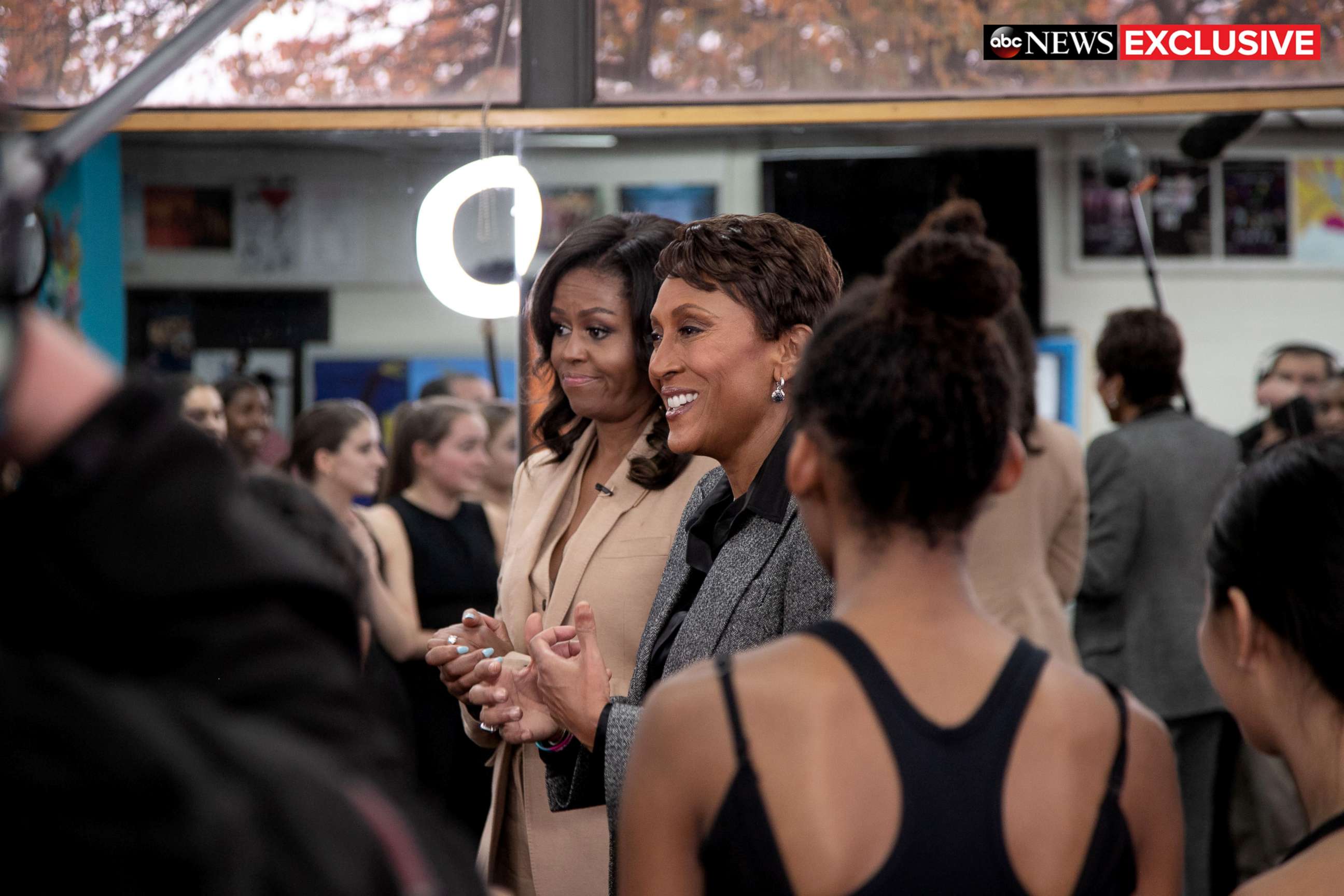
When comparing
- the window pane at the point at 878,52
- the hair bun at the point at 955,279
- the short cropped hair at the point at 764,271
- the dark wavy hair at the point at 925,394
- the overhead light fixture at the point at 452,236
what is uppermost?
the window pane at the point at 878,52

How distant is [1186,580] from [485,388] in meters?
2.75

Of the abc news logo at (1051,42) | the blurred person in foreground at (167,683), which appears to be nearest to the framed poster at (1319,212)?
the abc news logo at (1051,42)

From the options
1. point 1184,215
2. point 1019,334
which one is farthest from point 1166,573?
point 1184,215

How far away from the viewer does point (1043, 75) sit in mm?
2963

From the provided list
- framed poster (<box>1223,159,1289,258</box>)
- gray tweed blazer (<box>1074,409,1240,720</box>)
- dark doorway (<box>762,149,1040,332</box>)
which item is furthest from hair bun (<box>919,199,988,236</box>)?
framed poster (<box>1223,159,1289,258</box>)

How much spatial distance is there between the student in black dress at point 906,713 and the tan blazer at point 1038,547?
216 centimetres

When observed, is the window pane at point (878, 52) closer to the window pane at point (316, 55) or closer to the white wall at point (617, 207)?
the window pane at point (316, 55)

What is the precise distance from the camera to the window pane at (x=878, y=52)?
289cm

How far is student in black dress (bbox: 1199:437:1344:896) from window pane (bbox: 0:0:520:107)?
211 cm

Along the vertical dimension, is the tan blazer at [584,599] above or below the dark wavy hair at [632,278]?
below

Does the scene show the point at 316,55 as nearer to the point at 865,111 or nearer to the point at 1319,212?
the point at 865,111

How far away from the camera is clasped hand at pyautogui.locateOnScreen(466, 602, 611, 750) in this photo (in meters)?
1.69

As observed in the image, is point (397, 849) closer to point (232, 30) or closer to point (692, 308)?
point (692, 308)

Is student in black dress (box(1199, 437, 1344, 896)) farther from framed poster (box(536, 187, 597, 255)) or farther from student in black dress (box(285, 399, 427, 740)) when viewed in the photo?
student in black dress (box(285, 399, 427, 740))
